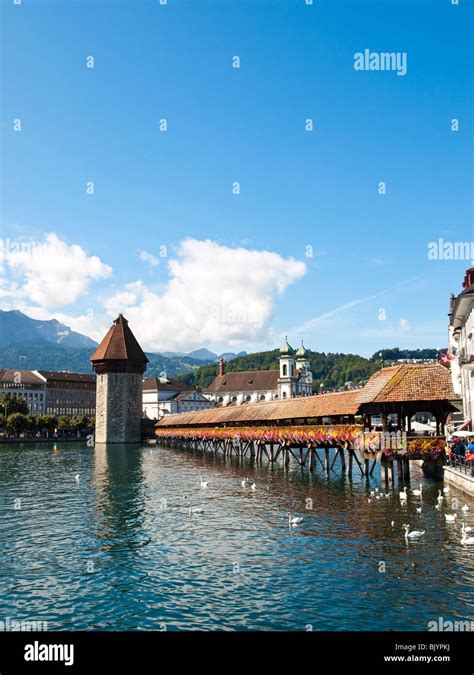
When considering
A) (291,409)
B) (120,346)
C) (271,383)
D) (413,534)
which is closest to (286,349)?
(271,383)

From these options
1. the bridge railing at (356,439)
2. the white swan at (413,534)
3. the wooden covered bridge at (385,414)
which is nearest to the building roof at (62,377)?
the bridge railing at (356,439)

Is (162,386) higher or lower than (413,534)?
higher

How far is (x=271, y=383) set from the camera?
543 ft

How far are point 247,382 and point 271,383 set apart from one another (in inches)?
309

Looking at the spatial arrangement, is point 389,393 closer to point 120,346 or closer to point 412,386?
point 412,386

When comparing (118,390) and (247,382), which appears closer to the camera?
(118,390)

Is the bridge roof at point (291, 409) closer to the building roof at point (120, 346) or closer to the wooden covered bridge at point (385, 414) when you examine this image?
the wooden covered bridge at point (385, 414)

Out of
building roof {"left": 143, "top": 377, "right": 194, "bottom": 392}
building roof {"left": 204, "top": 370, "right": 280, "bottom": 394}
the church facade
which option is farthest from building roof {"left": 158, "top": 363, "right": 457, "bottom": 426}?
building roof {"left": 204, "top": 370, "right": 280, "bottom": 394}

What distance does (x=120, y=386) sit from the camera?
106438 millimetres

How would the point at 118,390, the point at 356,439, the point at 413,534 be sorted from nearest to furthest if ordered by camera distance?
the point at 413,534, the point at 356,439, the point at 118,390

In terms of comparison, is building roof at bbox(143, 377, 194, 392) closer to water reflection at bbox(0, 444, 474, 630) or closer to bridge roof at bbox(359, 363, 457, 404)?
bridge roof at bbox(359, 363, 457, 404)

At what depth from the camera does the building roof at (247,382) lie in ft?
545

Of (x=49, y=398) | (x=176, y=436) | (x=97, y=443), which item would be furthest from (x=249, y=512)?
(x=49, y=398)
